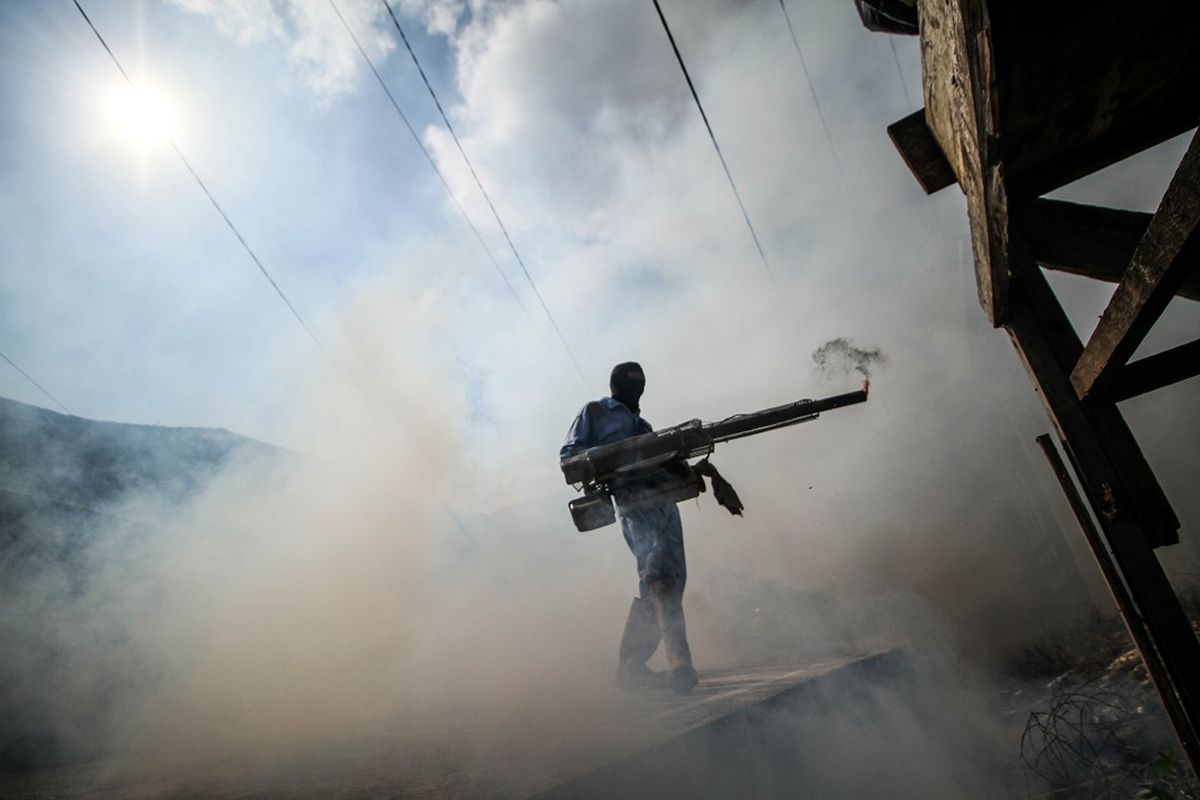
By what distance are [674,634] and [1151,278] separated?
125 inches

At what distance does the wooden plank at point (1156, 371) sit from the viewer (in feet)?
5.25

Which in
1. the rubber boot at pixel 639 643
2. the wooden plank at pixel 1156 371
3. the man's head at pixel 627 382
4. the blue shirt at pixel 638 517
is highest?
the man's head at pixel 627 382

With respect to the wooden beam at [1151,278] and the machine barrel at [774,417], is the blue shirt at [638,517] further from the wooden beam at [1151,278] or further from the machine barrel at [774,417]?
the wooden beam at [1151,278]

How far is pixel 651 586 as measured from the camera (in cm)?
370

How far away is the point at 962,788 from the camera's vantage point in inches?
139

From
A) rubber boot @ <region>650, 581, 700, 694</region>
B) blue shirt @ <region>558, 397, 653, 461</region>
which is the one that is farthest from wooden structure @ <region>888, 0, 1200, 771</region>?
blue shirt @ <region>558, 397, 653, 461</region>

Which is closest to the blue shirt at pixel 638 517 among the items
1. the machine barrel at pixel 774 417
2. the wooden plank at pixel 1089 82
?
the machine barrel at pixel 774 417

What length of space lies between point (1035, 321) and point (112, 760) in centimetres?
651

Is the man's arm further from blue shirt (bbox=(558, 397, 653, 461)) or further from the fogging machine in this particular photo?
the fogging machine

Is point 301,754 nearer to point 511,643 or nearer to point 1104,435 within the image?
point 1104,435

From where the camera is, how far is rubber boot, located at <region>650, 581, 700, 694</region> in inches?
136

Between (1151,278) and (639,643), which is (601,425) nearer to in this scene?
(639,643)

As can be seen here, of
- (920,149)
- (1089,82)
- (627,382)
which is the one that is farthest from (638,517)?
(1089,82)

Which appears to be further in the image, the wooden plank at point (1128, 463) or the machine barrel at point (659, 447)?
the machine barrel at point (659, 447)
